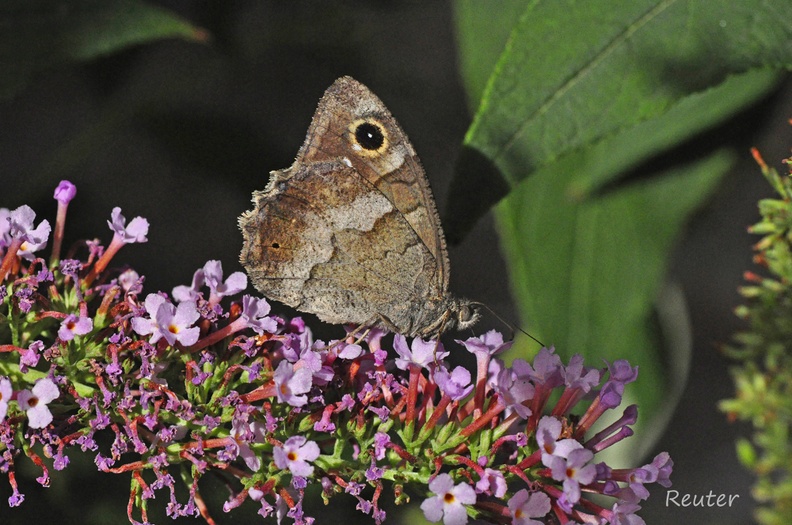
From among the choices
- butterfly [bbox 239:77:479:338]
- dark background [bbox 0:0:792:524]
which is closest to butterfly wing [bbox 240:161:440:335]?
butterfly [bbox 239:77:479:338]

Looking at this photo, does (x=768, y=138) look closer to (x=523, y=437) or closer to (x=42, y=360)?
(x=523, y=437)

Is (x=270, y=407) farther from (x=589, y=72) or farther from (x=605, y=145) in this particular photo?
(x=605, y=145)

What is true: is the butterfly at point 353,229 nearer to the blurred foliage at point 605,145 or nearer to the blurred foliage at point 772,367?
the blurred foliage at point 605,145

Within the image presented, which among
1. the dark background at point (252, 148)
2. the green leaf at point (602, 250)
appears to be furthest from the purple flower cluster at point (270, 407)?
the green leaf at point (602, 250)

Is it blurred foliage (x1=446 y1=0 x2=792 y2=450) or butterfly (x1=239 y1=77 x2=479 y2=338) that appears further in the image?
butterfly (x1=239 y1=77 x2=479 y2=338)

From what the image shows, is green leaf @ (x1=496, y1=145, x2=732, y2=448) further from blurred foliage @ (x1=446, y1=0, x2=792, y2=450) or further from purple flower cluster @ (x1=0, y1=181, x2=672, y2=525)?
purple flower cluster @ (x1=0, y1=181, x2=672, y2=525)

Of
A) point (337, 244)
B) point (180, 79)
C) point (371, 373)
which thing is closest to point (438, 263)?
point (337, 244)
